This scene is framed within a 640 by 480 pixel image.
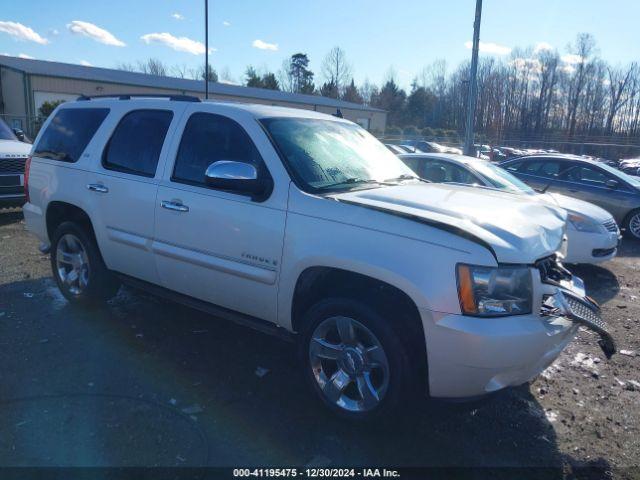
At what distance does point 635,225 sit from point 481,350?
29.9 ft

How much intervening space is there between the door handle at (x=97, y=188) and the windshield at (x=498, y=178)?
5.13 m

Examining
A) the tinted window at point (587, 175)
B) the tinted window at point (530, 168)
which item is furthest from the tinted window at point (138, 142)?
the tinted window at point (587, 175)

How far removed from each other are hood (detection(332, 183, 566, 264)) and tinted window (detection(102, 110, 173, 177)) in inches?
72.6

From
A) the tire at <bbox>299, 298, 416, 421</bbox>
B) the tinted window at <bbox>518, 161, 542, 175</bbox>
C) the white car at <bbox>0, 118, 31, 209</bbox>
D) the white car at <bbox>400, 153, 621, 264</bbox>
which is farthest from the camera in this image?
the tinted window at <bbox>518, 161, 542, 175</bbox>

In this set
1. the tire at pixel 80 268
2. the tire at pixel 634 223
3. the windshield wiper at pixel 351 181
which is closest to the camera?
the windshield wiper at pixel 351 181

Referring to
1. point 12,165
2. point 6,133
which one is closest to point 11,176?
point 12,165

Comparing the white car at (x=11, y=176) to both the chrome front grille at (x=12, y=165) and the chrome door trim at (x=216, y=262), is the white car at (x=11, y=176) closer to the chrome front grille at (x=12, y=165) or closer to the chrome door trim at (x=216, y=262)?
the chrome front grille at (x=12, y=165)

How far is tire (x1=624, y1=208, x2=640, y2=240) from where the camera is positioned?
33.2 ft

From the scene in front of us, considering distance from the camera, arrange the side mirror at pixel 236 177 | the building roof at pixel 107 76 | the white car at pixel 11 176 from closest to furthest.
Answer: the side mirror at pixel 236 177
the white car at pixel 11 176
the building roof at pixel 107 76

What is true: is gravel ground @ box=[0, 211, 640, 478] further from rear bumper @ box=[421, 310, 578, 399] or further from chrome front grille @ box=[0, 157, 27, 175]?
chrome front grille @ box=[0, 157, 27, 175]

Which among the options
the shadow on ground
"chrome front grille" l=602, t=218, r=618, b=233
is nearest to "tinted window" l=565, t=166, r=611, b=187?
"chrome front grille" l=602, t=218, r=618, b=233

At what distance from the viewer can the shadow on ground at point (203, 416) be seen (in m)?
3.06

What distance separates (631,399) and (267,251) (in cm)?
295

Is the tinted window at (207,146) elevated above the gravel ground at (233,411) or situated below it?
above
